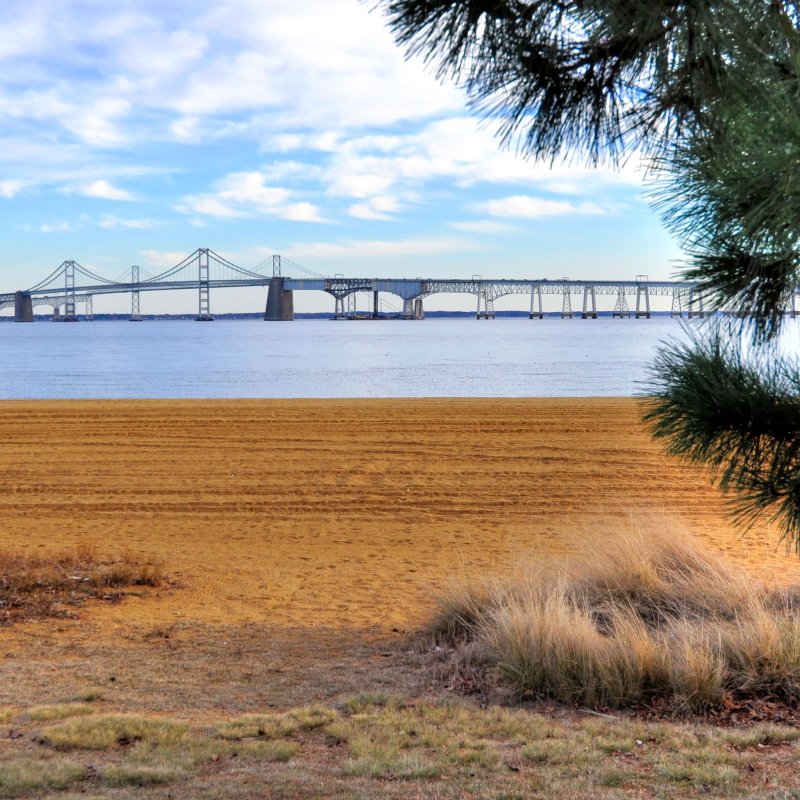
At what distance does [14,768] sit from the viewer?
12.8 feet

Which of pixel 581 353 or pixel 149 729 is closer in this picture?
pixel 149 729

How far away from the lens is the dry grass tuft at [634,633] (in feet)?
16.3

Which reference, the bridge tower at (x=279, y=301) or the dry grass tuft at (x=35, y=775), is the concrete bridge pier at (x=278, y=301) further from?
the dry grass tuft at (x=35, y=775)

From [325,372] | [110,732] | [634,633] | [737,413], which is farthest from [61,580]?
[325,372]

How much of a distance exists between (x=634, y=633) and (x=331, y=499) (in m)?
6.81

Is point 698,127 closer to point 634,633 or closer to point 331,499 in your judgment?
point 634,633

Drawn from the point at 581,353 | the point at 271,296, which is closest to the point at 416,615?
the point at 581,353

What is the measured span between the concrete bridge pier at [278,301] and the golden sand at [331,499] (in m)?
87.3

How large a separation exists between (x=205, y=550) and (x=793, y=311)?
6930mm

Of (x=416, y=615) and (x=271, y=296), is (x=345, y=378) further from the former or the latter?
(x=271, y=296)

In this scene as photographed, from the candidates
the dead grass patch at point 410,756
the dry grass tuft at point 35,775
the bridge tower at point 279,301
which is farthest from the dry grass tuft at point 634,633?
the bridge tower at point 279,301

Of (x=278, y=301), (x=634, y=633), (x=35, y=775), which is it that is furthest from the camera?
(x=278, y=301)

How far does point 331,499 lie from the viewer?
38.0 ft

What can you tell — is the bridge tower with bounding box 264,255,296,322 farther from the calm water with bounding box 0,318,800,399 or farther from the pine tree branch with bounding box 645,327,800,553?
the pine tree branch with bounding box 645,327,800,553
